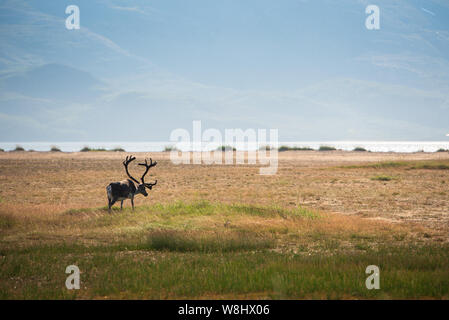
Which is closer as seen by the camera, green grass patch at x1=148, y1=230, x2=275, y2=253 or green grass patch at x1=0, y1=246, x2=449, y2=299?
green grass patch at x1=0, y1=246, x2=449, y2=299

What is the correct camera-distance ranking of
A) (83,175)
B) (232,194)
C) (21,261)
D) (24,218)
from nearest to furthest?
(21,261) → (24,218) → (232,194) → (83,175)

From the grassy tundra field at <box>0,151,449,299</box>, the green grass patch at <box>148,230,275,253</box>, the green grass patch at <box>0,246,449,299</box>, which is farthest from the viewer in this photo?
the green grass patch at <box>148,230,275,253</box>

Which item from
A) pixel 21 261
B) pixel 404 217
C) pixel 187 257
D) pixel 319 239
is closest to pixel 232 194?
pixel 404 217

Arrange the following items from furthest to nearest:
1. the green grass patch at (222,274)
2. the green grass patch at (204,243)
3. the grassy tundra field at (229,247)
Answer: the green grass patch at (204,243) < the grassy tundra field at (229,247) < the green grass patch at (222,274)

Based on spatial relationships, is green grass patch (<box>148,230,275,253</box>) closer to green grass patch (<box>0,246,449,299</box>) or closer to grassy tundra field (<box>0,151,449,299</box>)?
grassy tundra field (<box>0,151,449,299</box>)

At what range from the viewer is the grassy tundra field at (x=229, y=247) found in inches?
355

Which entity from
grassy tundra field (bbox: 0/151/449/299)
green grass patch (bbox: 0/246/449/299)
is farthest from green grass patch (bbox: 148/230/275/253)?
green grass patch (bbox: 0/246/449/299)

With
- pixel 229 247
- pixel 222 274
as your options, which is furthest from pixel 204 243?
pixel 222 274

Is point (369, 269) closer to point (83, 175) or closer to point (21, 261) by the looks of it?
point (21, 261)

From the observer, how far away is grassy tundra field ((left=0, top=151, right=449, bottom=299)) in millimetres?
9008

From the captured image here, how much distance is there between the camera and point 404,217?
20812mm

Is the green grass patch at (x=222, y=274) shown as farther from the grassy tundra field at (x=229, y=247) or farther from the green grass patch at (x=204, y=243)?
the green grass patch at (x=204, y=243)

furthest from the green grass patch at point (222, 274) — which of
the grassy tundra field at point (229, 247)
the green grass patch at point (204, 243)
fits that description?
Answer: the green grass patch at point (204, 243)

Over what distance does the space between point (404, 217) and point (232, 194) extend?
12568 millimetres
